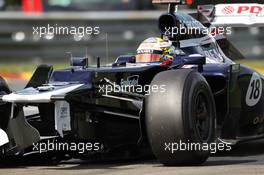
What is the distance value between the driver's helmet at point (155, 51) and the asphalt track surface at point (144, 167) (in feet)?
3.89

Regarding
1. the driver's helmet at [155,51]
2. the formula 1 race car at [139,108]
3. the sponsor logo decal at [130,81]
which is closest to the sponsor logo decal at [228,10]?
the formula 1 race car at [139,108]

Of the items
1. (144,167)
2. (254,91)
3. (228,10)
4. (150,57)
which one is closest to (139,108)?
(144,167)

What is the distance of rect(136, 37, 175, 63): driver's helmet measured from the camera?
8.68 meters

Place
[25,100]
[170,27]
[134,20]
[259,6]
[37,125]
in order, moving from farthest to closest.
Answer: [134,20] → [259,6] → [170,27] → [37,125] → [25,100]

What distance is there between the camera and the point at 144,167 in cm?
734

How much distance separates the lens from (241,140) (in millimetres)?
8406

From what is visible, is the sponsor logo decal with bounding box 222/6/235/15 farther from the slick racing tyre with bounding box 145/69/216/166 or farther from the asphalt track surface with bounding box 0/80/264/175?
the slick racing tyre with bounding box 145/69/216/166

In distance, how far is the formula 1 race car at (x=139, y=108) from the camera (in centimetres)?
709

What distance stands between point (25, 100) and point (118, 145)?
1109mm

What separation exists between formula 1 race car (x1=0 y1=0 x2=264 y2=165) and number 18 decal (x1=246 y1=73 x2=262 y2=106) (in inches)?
0.4

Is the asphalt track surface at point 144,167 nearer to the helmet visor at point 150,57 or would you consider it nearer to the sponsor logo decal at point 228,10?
the helmet visor at point 150,57

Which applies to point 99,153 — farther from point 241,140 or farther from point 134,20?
point 134,20

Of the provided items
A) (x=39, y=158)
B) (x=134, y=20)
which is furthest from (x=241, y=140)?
(x=134, y=20)

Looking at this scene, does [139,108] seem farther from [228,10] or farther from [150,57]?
[228,10]
